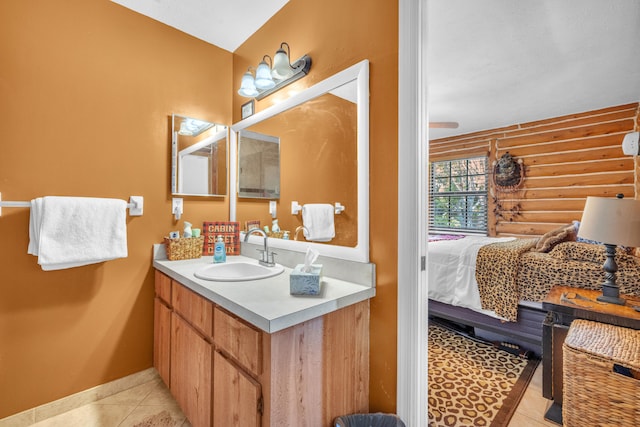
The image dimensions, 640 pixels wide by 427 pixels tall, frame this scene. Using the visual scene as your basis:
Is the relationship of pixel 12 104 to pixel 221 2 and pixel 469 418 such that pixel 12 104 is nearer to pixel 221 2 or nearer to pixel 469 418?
pixel 221 2

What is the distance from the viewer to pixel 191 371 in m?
1.44

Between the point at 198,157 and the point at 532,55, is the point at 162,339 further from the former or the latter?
the point at 532,55

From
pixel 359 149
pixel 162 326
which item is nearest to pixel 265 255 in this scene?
pixel 162 326

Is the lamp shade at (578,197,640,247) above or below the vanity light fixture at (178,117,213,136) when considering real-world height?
below

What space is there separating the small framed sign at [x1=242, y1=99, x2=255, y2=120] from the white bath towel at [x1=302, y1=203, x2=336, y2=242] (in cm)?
97

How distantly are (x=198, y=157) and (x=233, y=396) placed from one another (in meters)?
1.68

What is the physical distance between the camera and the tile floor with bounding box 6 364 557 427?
160 cm

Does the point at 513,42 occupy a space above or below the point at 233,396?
above

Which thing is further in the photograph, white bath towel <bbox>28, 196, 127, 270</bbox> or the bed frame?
the bed frame

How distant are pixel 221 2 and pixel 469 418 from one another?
9.54 feet

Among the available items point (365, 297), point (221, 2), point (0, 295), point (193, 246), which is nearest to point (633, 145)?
point (365, 297)

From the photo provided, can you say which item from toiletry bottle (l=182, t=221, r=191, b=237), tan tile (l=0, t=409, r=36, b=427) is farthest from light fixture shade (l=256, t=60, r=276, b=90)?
tan tile (l=0, t=409, r=36, b=427)

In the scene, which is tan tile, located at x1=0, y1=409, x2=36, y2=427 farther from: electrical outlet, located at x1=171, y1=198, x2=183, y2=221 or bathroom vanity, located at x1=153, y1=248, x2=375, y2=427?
electrical outlet, located at x1=171, y1=198, x2=183, y2=221

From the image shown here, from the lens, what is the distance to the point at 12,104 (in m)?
1.56
